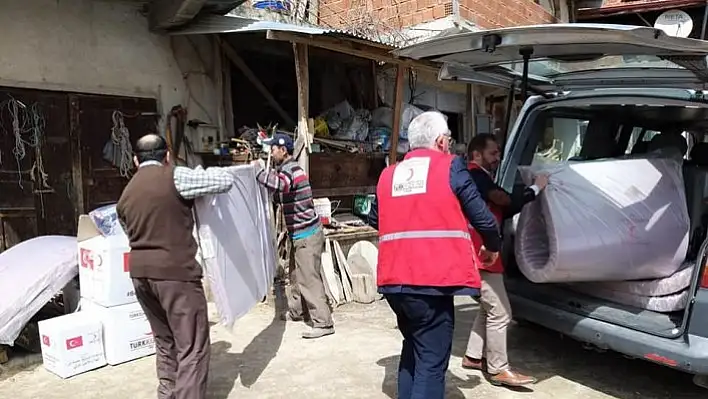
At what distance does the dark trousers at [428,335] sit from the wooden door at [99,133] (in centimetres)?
446

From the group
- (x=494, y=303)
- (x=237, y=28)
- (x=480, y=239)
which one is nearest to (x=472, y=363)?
(x=494, y=303)

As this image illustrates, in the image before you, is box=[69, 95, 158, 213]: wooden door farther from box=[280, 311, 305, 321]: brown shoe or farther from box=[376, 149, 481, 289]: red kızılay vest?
box=[376, 149, 481, 289]: red kızılay vest

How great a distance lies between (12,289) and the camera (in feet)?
14.3

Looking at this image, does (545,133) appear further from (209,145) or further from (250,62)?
(250,62)

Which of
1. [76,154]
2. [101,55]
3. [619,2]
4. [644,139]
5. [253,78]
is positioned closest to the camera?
[644,139]

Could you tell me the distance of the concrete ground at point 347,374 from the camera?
12.8 feet

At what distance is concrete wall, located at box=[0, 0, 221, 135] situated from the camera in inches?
227

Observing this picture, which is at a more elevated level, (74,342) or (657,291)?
(657,291)

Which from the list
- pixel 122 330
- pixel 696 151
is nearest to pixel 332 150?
pixel 122 330

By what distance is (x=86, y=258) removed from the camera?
14.8 ft

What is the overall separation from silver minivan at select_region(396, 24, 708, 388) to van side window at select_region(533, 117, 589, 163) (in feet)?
0.05

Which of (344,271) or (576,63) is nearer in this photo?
(576,63)

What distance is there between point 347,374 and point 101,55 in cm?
440

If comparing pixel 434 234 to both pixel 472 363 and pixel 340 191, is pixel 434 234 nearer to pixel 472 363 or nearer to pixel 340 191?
pixel 472 363
